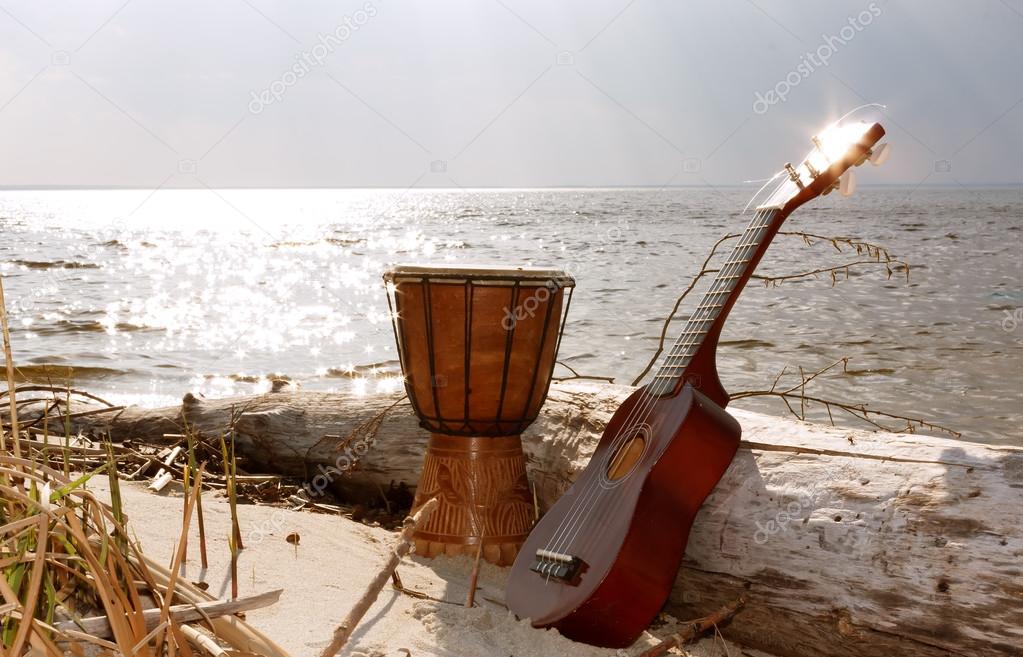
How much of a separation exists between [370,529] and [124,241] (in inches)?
1126

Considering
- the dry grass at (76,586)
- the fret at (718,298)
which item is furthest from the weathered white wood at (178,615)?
the fret at (718,298)

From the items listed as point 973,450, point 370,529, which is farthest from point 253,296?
point 973,450

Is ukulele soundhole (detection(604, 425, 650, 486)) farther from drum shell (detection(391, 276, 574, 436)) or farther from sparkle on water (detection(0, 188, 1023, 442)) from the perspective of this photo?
sparkle on water (detection(0, 188, 1023, 442))

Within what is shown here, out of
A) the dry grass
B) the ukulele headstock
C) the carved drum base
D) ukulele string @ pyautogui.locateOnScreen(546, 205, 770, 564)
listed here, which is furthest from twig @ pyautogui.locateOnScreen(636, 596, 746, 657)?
the dry grass

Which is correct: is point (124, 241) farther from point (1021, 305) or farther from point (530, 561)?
point (530, 561)

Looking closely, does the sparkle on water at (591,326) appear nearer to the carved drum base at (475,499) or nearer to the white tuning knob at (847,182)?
the carved drum base at (475,499)

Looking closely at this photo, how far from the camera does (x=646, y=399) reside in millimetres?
2773

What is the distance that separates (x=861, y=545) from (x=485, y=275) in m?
1.48

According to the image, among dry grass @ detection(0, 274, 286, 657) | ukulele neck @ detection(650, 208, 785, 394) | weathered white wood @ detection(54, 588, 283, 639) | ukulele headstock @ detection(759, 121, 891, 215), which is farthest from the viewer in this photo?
ukulele neck @ detection(650, 208, 785, 394)

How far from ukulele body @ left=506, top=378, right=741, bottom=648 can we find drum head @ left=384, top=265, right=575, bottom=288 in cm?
65

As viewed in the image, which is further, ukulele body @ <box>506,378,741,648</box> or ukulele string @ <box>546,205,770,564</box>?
ukulele string @ <box>546,205,770,564</box>

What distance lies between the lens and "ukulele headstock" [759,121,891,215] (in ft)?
8.43

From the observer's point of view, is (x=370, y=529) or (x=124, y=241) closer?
(x=370, y=529)

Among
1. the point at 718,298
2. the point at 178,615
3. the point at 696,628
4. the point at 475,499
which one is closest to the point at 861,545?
the point at 696,628
